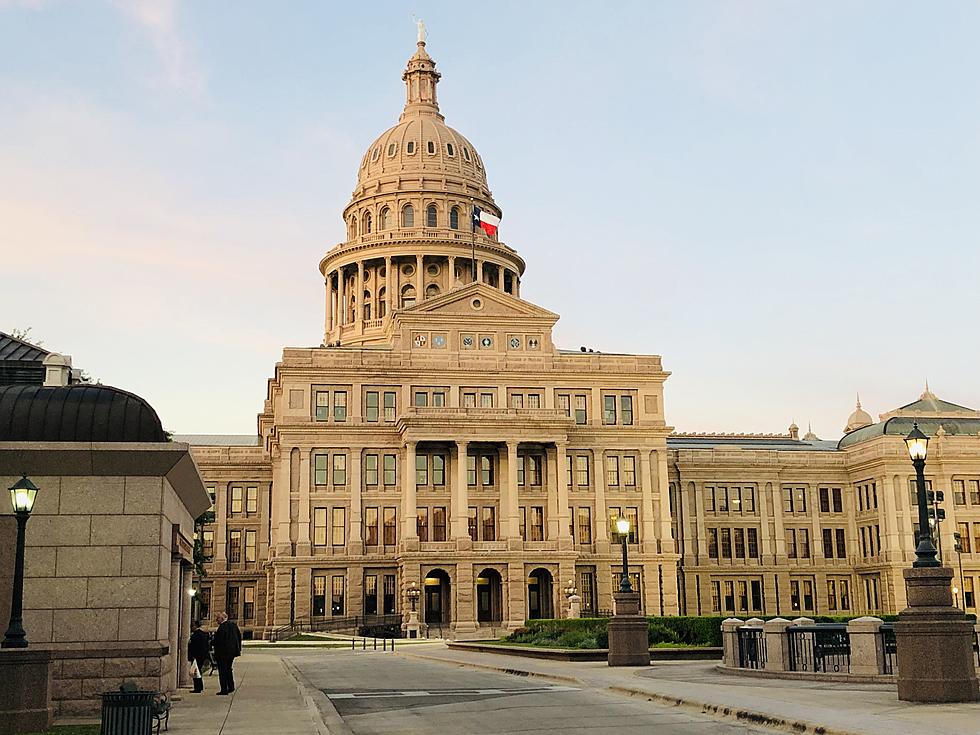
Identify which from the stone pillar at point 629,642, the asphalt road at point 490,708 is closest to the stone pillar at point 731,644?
the stone pillar at point 629,642

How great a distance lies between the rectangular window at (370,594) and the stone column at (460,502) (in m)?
6.76

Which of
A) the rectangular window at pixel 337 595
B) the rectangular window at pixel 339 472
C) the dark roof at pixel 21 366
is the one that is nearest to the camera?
the dark roof at pixel 21 366

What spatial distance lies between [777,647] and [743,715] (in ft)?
33.5

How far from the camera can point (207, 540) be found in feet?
330

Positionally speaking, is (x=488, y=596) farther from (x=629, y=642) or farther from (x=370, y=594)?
(x=629, y=642)

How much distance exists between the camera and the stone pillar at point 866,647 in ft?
90.1

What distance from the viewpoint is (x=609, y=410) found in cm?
9400

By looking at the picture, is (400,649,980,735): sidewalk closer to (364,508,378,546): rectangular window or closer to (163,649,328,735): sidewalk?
(163,649,328,735): sidewalk

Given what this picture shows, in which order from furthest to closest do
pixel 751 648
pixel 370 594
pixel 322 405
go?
1. pixel 322 405
2. pixel 370 594
3. pixel 751 648

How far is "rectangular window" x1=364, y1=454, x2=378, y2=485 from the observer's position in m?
89.1

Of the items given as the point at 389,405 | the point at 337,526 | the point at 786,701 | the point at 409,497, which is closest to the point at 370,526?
the point at 337,526

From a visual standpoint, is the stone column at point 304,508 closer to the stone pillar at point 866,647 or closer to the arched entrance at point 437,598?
the arched entrance at point 437,598

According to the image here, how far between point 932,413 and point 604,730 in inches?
3781

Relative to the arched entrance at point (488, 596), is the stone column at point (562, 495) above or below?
above
